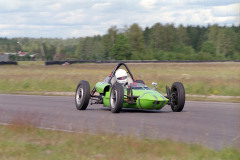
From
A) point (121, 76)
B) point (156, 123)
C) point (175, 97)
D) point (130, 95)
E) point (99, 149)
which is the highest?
point (121, 76)

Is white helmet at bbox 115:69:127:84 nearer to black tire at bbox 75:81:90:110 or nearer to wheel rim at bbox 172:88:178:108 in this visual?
black tire at bbox 75:81:90:110

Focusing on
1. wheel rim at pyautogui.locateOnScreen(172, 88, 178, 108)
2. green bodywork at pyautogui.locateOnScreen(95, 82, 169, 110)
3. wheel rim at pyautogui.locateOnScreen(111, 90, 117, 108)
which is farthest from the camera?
wheel rim at pyautogui.locateOnScreen(172, 88, 178, 108)

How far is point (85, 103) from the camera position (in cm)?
1405

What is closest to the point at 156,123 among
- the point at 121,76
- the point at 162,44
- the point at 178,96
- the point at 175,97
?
the point at 178,96

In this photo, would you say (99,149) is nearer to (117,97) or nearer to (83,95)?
(117,97)

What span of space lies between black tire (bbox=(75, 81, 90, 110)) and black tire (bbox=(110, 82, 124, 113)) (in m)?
1.22

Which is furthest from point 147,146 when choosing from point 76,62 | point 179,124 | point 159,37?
point 159,37

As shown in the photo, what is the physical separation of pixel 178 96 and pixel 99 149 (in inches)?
219

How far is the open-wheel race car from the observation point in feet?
39.6

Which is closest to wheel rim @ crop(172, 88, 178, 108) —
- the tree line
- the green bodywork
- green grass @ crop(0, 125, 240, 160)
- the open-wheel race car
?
the open-wheel race car

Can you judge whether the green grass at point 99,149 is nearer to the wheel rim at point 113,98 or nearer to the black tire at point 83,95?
the wheel rim at point 113,98

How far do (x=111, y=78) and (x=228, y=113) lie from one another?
400cm

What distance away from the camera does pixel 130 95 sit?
12.6m

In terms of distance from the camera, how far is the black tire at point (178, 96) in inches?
489
